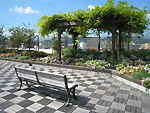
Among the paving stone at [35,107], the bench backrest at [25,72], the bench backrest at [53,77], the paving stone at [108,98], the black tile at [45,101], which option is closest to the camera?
the paving stone at [35,107]

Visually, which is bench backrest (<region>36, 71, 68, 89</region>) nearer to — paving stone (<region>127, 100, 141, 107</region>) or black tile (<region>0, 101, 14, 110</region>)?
black tile (<region>0, 101, 14, 110</region>)

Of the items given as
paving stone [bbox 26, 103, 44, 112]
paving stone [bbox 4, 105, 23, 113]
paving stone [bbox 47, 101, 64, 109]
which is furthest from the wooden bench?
paving stone [bbox 4, 105, 23, 113]

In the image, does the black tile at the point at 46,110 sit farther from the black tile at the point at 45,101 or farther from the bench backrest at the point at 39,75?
the bench backrest at the point at 39,75

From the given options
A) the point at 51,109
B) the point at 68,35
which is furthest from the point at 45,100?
the point at 68,35

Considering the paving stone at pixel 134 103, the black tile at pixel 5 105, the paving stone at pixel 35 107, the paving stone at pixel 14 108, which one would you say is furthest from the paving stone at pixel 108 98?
the black tile at pixel 5 105

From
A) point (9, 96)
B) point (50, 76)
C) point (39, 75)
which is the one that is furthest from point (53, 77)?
point (9, 96)

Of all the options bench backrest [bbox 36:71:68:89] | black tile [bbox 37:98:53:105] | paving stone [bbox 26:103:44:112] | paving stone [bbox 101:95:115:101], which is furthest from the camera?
paving stone [bbox 101:95:115:101]

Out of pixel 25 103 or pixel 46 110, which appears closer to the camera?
pixel 46 110

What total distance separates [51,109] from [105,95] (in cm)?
172

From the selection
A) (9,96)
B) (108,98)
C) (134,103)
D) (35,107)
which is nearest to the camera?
(35,107)

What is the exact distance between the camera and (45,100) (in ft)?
11.4

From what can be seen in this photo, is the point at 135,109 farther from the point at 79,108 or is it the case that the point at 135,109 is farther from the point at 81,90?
the point at 81,90

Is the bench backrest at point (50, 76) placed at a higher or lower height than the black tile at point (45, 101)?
higher

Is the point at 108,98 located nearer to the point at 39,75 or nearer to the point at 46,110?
the point at 46,110
